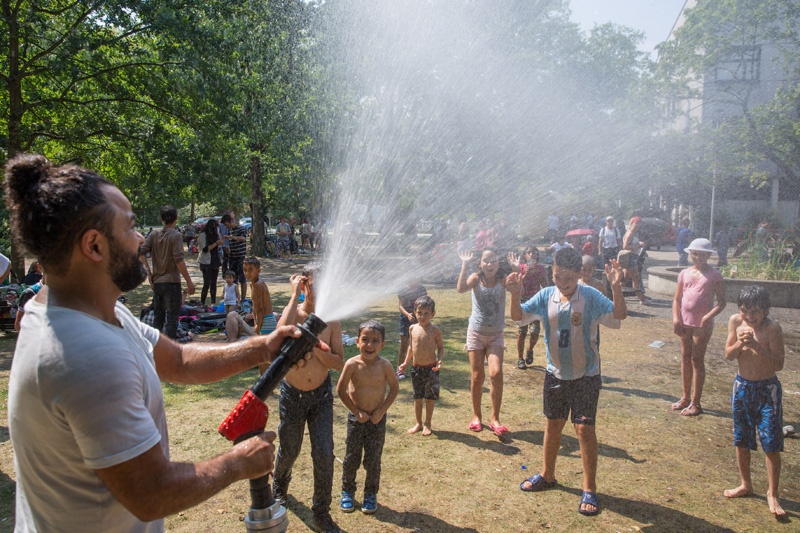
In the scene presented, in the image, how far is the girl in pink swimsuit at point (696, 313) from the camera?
6.59 meters

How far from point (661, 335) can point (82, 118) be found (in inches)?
505

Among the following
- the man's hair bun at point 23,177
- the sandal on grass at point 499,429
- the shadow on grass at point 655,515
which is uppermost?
the man's hair bun at point 23,177

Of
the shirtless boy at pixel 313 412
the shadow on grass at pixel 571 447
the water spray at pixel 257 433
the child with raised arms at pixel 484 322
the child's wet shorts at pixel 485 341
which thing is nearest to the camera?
the water spray at pixel 257 433

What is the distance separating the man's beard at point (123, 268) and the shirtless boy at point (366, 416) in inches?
113

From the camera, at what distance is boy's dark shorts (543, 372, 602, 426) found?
4.55m

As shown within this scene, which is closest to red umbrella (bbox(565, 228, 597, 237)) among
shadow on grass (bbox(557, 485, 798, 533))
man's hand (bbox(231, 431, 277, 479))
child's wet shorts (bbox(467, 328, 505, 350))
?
child's wet shorts (bbox(467, 328, 505, 350))

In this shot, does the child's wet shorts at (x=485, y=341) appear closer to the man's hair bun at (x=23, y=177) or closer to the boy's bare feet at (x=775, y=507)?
the boy's bare feet at (x=775, y=507)

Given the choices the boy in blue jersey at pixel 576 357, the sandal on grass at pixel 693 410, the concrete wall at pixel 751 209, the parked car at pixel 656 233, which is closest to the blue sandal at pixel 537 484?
the boy in blue jersey at pixel 576 357

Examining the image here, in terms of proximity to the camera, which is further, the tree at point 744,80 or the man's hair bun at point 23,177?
the tree at point 744,80

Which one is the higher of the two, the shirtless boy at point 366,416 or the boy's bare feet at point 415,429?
the shirtless boy at point 366,416

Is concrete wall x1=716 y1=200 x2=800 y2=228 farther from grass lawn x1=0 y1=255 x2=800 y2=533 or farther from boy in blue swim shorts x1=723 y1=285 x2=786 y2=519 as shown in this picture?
boy in blue swim shorts x1=723 y1=285 x2=786 y2=519

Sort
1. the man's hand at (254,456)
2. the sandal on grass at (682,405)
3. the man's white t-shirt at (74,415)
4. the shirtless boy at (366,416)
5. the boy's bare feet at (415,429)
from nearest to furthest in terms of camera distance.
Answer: the man's white t-shirt at (74,415)
the man's hand at (254,456)
the shirtless boy at (366,416)
the boy's bare feet at (415,429)
the sandal on grass at (682,405)

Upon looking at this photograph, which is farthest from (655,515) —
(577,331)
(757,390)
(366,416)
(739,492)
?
(366,416)

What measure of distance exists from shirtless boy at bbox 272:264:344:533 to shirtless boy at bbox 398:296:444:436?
6.38ft
